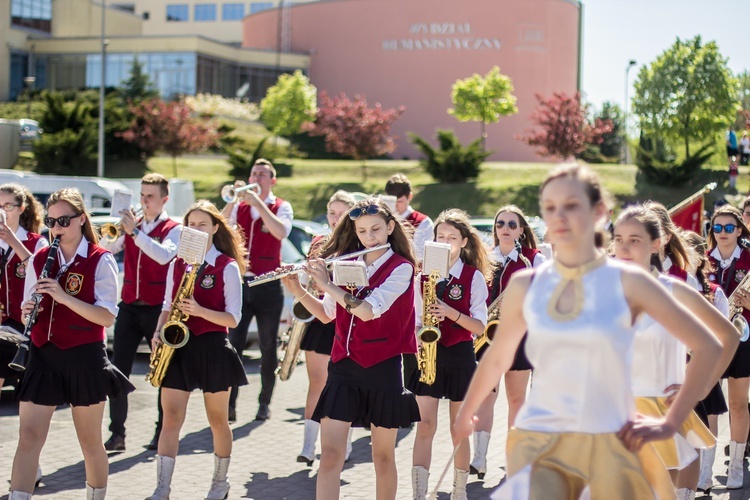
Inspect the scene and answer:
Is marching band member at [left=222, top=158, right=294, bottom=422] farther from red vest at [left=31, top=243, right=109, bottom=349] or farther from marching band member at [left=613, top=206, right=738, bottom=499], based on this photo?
marching band member at [left=613, top=206, right=738, bottom=499]

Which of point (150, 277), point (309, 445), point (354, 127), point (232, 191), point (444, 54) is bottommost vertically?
point (309, 445)

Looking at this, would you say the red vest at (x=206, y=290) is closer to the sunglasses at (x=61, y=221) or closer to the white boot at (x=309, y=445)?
the sunglasses at (x=61, y=221)

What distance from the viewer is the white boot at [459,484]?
20.9 feet

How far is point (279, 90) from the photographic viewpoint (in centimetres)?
4669

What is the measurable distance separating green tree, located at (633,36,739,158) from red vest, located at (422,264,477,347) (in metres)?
29.5

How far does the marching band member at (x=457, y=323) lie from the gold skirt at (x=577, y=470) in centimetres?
277

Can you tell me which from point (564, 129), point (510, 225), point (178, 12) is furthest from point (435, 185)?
point (178, 12)

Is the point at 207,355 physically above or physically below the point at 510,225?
below

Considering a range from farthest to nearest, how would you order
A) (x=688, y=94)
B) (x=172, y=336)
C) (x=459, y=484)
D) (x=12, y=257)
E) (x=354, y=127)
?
1. (x=354, y=127)
2. (x=688, y=94)
3. (x=12, y=257)
4. (x=172, y=336)
5. (x=459, y=484)

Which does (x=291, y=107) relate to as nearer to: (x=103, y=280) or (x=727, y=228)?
(x=727, y=228)

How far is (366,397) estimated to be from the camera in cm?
555

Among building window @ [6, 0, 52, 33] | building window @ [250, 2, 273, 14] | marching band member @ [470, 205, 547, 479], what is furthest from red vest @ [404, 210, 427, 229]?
building window @ [250, 2, 273, 14]

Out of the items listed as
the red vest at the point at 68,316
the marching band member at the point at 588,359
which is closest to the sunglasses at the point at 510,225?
the red vest at the point at 68,316

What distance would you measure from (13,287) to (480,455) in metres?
3.63
